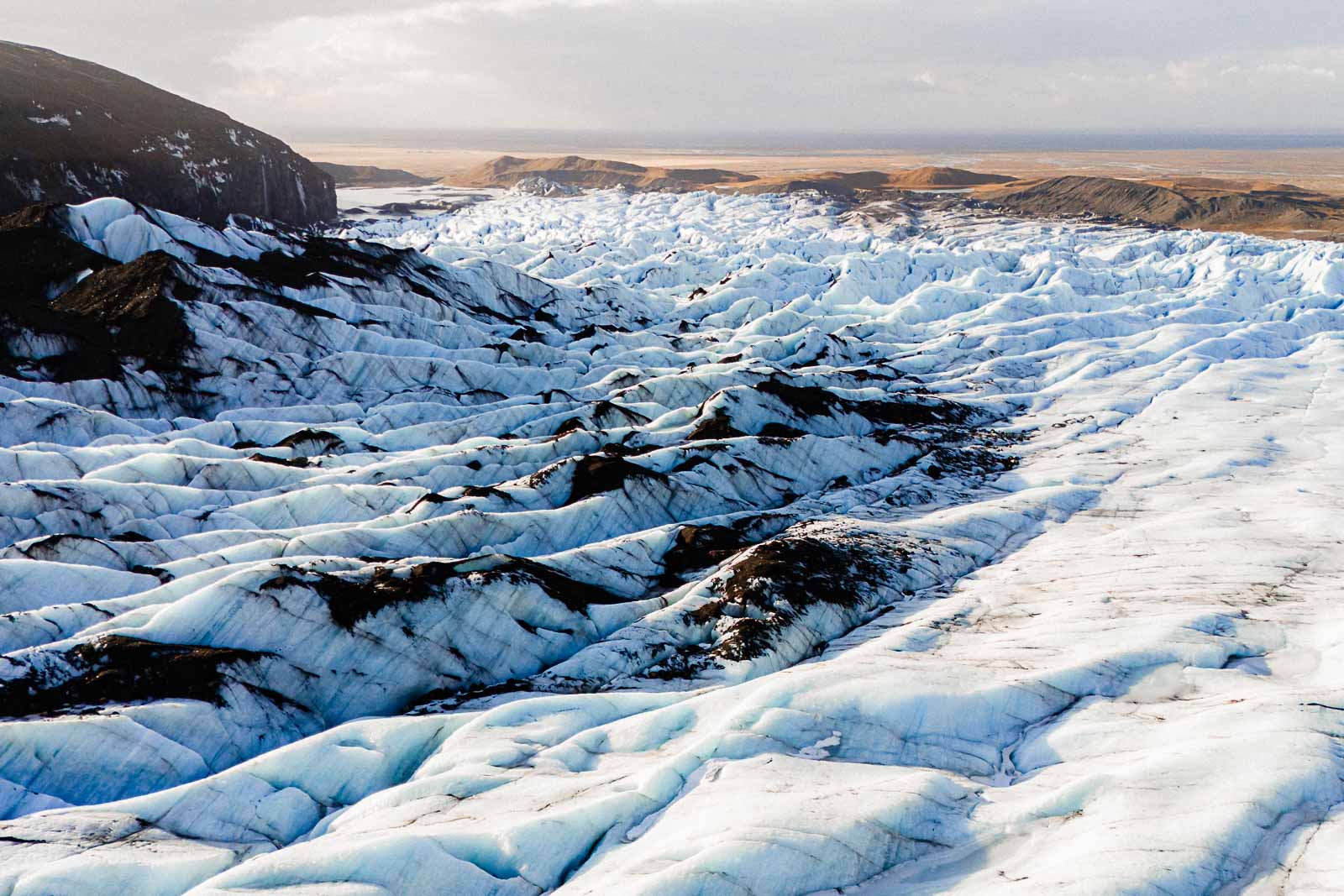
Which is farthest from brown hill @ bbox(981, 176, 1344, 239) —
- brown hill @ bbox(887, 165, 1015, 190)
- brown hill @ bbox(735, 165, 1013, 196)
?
brown hill @ bbox(735, 165, 1013, 196)

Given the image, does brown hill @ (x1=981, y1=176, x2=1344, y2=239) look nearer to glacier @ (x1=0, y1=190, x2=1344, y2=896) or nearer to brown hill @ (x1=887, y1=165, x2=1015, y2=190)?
brown hill @ (x1=887, y1=165, x2=1015, y2=190)

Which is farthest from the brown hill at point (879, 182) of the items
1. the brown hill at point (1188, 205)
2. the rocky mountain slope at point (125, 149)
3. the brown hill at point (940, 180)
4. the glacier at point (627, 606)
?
the glacier at point (627, 606)

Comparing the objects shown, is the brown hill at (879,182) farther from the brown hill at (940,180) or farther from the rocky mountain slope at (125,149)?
the rocky mountain slope at (125,149)

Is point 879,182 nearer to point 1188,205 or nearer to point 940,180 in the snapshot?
point 940,180

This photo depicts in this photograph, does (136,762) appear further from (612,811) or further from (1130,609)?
(1130,609)

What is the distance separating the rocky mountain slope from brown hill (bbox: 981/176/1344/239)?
4890 inches

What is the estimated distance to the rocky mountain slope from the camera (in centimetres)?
6981

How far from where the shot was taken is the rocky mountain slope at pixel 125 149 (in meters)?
69.8

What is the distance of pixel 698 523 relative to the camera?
30.8 m

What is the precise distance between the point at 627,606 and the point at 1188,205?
139890 mm

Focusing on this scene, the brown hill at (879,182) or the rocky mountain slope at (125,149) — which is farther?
the brown hill at (879,182)

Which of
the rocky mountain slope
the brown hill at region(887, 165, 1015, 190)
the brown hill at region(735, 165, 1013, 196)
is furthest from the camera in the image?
the brown hill at region(887, 165, 1015, 190)

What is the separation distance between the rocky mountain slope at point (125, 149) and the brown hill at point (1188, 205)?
124213 millimetres

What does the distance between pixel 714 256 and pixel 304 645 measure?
291ft
